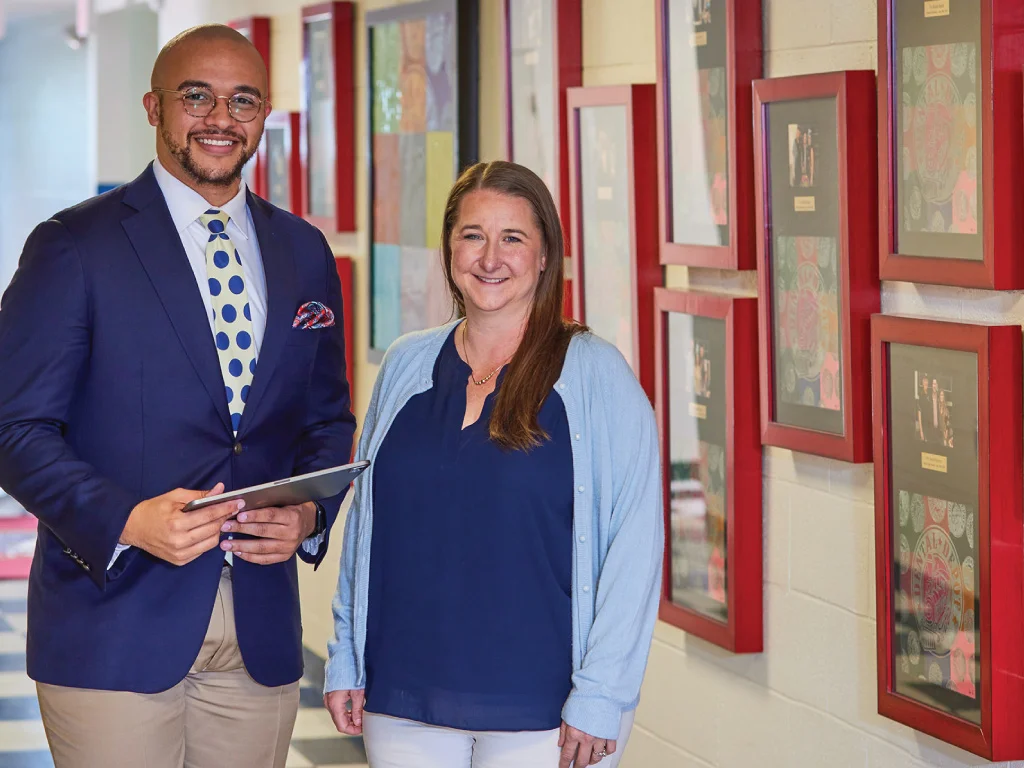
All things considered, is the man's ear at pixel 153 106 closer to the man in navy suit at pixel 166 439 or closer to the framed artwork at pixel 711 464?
the man in navy suit at pixel 166 439

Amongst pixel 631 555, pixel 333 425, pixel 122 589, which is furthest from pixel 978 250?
pixel 122 589

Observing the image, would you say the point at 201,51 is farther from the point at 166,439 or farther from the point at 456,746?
the point at 456,746

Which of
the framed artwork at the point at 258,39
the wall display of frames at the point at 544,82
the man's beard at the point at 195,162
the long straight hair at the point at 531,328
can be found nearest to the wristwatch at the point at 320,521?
the long straight hair at the point at 531,328

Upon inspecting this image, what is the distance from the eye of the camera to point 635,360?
145 inches

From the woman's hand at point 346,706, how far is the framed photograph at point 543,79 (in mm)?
1875

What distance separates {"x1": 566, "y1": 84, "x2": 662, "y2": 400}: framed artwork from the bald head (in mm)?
1242

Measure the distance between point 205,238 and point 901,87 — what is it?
4.05 ft

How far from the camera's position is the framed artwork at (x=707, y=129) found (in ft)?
10.5

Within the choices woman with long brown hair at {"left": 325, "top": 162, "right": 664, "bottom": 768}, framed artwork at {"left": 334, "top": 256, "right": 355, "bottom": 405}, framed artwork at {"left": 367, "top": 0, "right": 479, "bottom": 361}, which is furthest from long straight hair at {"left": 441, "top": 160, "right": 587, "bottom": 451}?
framed artwork at {"left": 334, "top": 256, "right": 355, "bottom": 405}

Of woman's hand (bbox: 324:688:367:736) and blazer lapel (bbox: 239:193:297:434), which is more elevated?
blazer lapel (bbox: 239:193:297:434)

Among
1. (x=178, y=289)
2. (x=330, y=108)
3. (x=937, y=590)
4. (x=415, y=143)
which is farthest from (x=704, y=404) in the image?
(x=330, y=108)

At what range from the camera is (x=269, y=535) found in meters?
2.47

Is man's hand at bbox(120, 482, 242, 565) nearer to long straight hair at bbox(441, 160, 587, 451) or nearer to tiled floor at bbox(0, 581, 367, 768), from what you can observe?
long straight hair at bbox(441, 160, 587, 451)

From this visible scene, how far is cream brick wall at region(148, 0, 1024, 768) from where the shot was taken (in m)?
2.91
